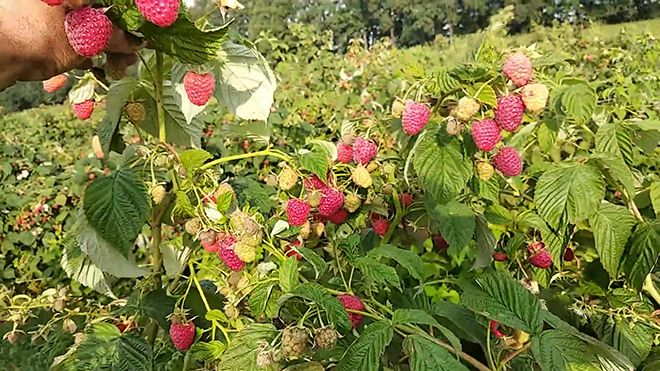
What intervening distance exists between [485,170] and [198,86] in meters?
0.49

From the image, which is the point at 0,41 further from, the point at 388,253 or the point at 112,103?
the point at 388,253

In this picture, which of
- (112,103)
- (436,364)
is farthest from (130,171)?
(436,364)

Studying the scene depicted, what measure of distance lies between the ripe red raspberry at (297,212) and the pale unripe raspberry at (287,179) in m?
0.04

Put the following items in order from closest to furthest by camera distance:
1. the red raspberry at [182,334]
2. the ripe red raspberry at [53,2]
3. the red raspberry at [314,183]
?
1. the ripe red raspberry at [53,2]
2. the red raspberry at [182,334]
3. the red raspberry at [314,183]

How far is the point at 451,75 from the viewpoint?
1088 millimetres

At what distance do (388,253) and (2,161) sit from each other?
133 inches

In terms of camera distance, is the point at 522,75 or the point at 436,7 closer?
the point at 522,75

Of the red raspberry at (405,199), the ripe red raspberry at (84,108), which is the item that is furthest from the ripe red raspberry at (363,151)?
A: the ripe red raspberry at (84,108)

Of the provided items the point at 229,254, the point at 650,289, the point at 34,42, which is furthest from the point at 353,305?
the point at 650,289

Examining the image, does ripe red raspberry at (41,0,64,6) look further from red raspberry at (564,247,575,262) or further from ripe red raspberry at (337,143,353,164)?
red raspberry at (564,247,575,262)

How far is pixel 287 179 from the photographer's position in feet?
3.55

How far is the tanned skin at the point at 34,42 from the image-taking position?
0.77m

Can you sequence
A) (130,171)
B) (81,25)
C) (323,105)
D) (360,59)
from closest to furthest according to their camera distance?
(81,25) → (130,171) → (323,105) → (360,59)

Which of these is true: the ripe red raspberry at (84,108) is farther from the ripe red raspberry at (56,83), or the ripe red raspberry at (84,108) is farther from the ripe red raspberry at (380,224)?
the ripe red raspberry at (380,224)
